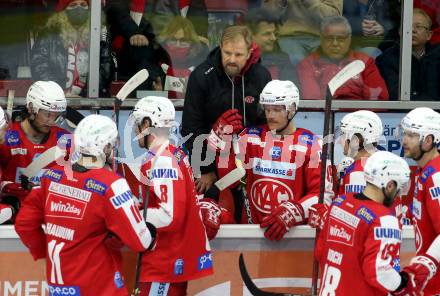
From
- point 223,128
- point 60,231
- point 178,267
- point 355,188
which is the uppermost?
point 223,128

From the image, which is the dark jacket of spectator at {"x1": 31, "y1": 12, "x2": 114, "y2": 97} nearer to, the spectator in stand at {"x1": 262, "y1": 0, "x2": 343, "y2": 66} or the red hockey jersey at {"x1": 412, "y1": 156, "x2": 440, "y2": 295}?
the spectator in stand at {"x1": 262, "y1": 0, "x2": 343, "y2": 66}

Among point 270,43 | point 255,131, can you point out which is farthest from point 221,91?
point 270,43

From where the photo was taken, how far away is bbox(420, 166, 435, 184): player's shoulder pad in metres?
7.09

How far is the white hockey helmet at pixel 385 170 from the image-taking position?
6.65m

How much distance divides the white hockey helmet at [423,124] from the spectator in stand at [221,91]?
128 cm

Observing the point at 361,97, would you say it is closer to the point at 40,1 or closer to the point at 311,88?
the point at 311,88

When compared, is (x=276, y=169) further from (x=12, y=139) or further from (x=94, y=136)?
(x=12, y=139)

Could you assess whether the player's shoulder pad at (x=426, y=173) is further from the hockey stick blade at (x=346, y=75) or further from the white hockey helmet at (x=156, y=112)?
the white hockey helmet at (x=156, y=112)

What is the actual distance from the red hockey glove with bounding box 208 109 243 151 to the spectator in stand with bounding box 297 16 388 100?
108 cm

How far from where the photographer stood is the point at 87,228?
6645mm

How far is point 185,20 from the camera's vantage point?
9.05m

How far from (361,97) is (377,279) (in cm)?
293

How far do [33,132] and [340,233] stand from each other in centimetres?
255

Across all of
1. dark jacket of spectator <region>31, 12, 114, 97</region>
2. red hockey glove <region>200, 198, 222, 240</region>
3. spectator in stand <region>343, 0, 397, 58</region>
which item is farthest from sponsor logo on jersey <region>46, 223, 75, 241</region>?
spectator in stand <region>343, 0, 397, 58</region>
